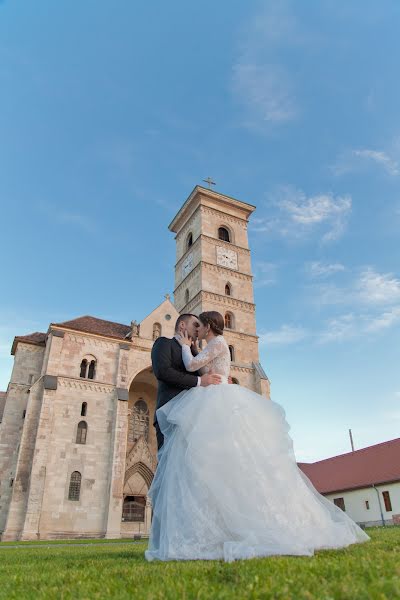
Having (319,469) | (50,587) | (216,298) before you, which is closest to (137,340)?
(216,298)

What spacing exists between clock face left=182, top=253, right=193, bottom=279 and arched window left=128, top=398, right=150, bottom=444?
11786 millimetres

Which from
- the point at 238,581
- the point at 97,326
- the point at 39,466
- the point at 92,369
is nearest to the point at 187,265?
the point at 97,326

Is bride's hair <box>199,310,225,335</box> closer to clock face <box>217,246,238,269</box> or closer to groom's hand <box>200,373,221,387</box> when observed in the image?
groom's hand <box>200,373,221,387</box>

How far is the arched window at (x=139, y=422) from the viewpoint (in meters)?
29.0

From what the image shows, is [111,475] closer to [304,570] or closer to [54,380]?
[54,380]

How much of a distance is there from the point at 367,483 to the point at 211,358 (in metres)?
30.9

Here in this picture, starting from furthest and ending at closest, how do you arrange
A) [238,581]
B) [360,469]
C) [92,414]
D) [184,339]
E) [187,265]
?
[187,265]
[360,469]
[92,414]
[184,339]
[238,581]

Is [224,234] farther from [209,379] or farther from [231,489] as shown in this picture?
[231,489]

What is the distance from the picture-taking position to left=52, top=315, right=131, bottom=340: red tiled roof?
89.2ft

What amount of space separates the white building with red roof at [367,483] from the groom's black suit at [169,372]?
29.0 meters

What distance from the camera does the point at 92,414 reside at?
2502cm

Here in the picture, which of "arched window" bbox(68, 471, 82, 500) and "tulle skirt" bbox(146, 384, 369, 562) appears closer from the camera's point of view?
"tulle skirt" bbox(146, 384, 369, 562)

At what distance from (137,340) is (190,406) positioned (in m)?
24.0

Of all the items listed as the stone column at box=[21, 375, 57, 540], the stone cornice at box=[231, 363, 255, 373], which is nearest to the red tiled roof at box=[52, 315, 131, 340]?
the stone column at box=[21, 375, 57, 540]
